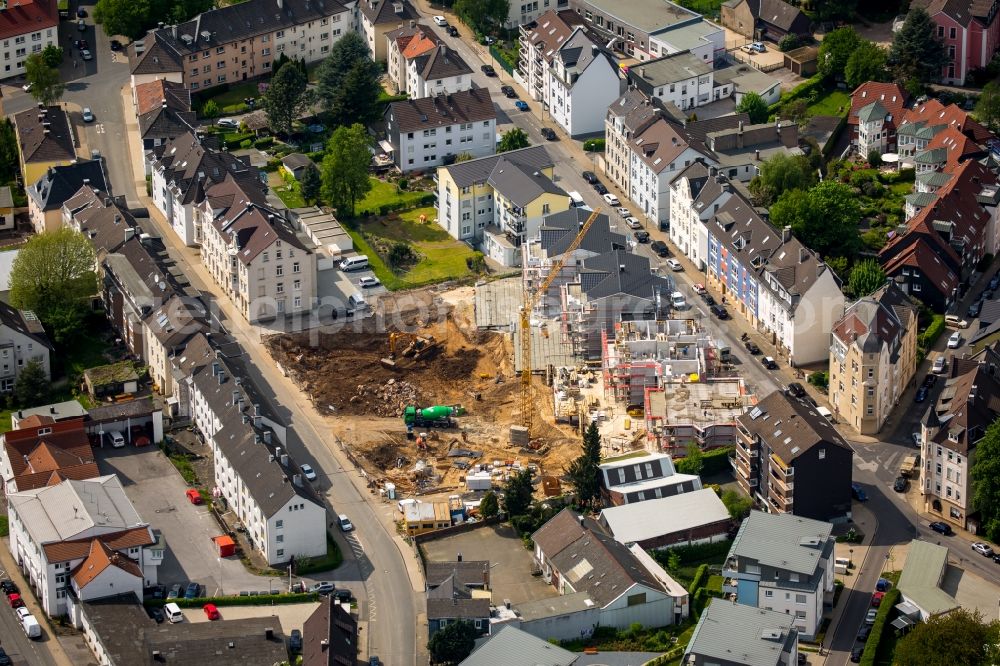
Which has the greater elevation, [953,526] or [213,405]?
[213,405]

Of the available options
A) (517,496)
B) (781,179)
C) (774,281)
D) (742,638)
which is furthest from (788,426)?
(781,179)

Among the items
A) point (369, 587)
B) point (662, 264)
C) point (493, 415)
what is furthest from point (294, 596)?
point (662, 264)

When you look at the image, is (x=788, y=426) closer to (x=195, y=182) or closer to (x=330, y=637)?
(x=330, y=637)

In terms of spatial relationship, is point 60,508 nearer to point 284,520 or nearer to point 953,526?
point 284,520

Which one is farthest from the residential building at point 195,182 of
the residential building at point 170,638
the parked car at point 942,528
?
the parked car at point 942,528

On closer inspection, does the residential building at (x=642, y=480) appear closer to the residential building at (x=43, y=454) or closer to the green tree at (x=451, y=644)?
the green tree at (x=451, y=644)

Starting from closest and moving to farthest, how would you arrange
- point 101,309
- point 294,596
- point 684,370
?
point 294,596 < point 684,370 < point 101,309
